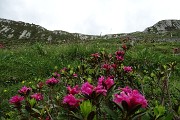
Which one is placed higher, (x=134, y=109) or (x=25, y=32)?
(x=134, y=109)

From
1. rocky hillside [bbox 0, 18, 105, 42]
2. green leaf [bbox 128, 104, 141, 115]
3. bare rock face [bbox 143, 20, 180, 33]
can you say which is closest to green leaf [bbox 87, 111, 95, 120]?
green leaf [bbox 128, 104, 141, 115]

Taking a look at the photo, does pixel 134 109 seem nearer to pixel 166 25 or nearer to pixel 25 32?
pixel 166 25

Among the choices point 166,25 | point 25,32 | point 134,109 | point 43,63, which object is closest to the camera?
point 134,109

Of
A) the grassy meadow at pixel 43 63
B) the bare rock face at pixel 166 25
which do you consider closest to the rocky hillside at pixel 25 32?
the bare rock face at pixel 166 25

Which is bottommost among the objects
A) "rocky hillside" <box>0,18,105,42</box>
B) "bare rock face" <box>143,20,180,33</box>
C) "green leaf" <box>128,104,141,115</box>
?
"rocky hillside" <box>0,18,105,42</box>

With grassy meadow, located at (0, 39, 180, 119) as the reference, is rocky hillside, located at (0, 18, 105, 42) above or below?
below

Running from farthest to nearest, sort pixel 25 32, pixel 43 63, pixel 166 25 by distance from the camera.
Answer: pixel 25 32
pixel 166 25
pixel 43 63

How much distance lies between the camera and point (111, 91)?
3.08m

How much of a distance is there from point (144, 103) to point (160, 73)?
2593 mm

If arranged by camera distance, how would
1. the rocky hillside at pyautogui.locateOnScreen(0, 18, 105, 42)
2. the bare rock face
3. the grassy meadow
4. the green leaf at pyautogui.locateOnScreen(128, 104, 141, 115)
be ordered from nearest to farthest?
the green leaf at pyautogui.locateOnScreen(128, 104, 141, 115), the grassy meadow, the bare rock face, the rocky hillside at pyautogui.locateOnScreen(0, 18, 105, 42)

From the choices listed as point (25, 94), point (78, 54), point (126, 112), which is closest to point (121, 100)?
point (126, 112)

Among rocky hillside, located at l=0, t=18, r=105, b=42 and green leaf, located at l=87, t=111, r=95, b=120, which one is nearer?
green leaf, located at l=87, t=111, r=95, b=120

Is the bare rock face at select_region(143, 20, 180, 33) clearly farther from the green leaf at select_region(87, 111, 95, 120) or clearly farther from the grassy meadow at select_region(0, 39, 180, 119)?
the green leaf at select_region(87, 111, 95, 120)

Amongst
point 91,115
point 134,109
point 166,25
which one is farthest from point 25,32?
point 134,109
